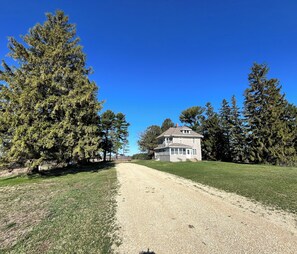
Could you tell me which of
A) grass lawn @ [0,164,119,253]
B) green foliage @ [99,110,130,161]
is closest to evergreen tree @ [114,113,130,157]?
green foliage @ [99,110,130,161]

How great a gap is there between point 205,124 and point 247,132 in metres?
11.7

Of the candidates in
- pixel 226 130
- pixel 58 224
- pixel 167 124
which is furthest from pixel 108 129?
pixel 58 224

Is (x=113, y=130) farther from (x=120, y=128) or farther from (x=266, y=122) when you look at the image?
(x=266, y=122)

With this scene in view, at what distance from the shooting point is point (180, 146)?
31297mm

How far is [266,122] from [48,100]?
3142cm

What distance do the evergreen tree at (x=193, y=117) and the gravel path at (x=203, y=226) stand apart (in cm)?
4003

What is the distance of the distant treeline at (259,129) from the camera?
27609 millimetres

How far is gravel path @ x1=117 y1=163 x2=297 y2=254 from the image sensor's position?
11.0ft

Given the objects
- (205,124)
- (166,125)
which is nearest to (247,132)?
(205,124)

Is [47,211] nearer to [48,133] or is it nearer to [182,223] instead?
[182,223]

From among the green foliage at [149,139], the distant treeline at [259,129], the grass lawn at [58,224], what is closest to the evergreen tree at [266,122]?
the distant treeline at [259,129]

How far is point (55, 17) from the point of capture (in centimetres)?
1722

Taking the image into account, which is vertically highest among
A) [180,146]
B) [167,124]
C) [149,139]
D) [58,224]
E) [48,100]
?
[167,124]

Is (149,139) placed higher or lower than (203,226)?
higher
